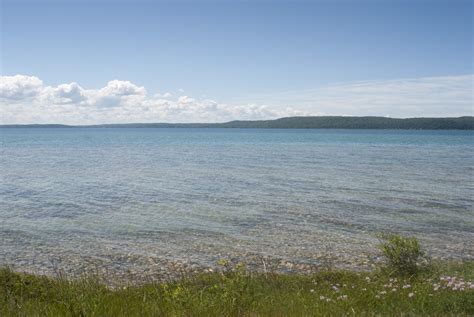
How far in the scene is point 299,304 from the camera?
795 centimetres

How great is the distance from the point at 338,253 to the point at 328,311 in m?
7.07

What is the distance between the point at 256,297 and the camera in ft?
28.3

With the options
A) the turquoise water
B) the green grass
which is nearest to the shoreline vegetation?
the green grass

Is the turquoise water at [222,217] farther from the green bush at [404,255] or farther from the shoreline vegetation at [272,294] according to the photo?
the shoreline vegetation at [272,294]

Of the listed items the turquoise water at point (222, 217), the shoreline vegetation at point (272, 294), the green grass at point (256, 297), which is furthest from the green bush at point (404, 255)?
the turquoise water at point (222, 217)

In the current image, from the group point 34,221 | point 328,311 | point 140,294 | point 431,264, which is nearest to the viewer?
point 328,311

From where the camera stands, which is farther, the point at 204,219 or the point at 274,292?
the point at 204,219

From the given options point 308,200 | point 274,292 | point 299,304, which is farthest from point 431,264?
point 308,200

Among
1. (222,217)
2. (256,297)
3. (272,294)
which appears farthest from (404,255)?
(222,217)

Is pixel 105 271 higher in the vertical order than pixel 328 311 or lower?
lower

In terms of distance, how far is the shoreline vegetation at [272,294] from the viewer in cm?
685

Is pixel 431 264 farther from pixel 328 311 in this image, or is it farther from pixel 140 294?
pixel 140 294

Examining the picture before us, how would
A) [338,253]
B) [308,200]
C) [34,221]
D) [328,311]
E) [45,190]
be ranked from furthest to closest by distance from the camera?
1. [45,190]
2. [308,200]
3. [34,221]
4. [338,253]
5. [328,311]

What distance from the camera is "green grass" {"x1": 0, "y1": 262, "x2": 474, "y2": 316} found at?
680 centimetres
